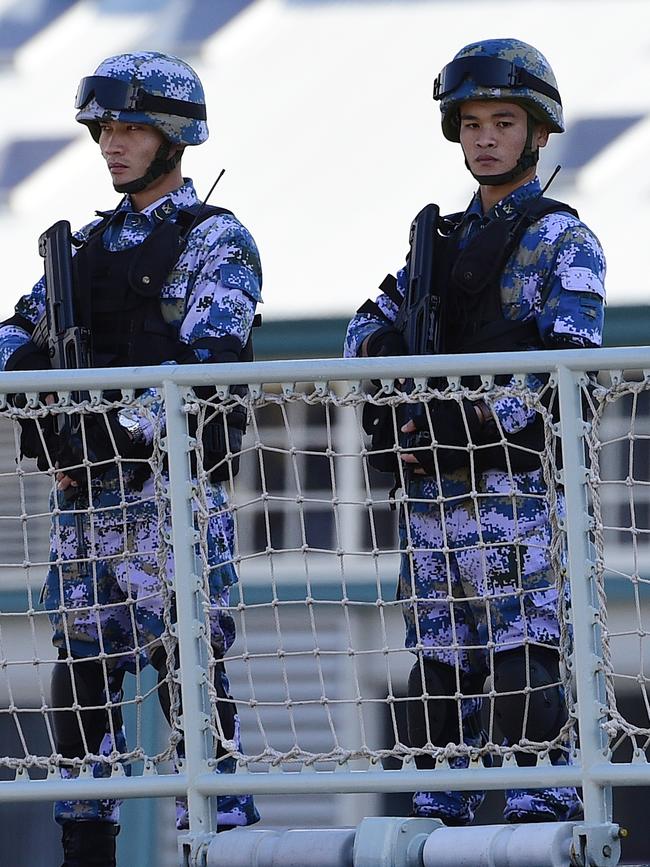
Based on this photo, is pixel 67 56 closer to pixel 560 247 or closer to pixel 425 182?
pixel 425 182

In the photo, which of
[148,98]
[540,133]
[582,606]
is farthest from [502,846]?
[148,98]

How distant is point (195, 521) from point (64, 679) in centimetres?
61

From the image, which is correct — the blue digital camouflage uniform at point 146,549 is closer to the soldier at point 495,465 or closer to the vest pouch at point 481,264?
the soldier at point 495,465

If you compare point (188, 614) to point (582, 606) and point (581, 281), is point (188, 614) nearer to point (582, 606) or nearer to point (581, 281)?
point (582, 606)

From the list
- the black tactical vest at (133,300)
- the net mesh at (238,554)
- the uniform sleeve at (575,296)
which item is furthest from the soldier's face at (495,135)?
the black tactical vest at (133,300)

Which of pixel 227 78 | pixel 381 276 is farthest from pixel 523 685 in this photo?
pixel 227 78

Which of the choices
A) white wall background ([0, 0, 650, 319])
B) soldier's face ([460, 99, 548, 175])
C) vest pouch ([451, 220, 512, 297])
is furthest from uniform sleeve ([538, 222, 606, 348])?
white wall background ([0, 0, 650, 319])

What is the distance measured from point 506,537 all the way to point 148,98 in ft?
4.77

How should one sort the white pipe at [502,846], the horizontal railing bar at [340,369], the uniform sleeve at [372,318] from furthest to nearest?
1. the uniform sleeve at [372,318]
2. the horizontal railing bar at [340,369]
3. the white pipe at [502,846]

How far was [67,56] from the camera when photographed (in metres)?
13.5

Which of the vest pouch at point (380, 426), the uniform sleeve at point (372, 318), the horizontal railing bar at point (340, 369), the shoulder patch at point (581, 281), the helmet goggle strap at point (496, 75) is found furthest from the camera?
the uniform sleeve at point (372, 318)

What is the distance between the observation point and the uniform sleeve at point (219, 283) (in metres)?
5.64

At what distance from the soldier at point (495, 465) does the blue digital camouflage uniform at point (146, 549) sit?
0.38 metres

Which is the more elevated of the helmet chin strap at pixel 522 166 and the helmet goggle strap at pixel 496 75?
the helmet goggle strap at pixel 496 75
